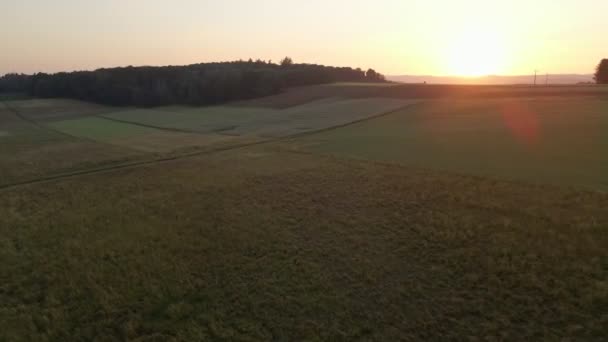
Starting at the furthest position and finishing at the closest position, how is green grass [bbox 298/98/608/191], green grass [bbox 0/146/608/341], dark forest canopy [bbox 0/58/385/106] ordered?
dark forest canopy [bbox 0/58/385/106]
green grass [bbox 298/98/608/191]
green grass [bbox 0/146/608/341]

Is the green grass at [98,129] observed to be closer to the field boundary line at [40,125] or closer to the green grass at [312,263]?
the field boundary line at [40,125]

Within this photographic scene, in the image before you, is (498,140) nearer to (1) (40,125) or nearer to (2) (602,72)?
(1) (40,125)

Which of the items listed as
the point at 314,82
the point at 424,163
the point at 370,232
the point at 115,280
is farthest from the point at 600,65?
the point at 115,280

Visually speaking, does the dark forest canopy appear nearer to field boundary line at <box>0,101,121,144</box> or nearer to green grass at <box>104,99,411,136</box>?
green grass at <box>104,99,411,136</box>

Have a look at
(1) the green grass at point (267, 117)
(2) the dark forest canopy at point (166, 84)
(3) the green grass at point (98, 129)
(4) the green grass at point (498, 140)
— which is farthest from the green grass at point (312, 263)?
(2) the dark forest canopy at point (166, 84)

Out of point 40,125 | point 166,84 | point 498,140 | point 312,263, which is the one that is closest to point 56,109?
point 40,125

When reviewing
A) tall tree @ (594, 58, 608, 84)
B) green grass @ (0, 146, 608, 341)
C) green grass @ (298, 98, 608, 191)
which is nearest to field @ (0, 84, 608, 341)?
green grass @ (0, 146, 608, 341)

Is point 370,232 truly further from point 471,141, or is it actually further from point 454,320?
point 471,141
